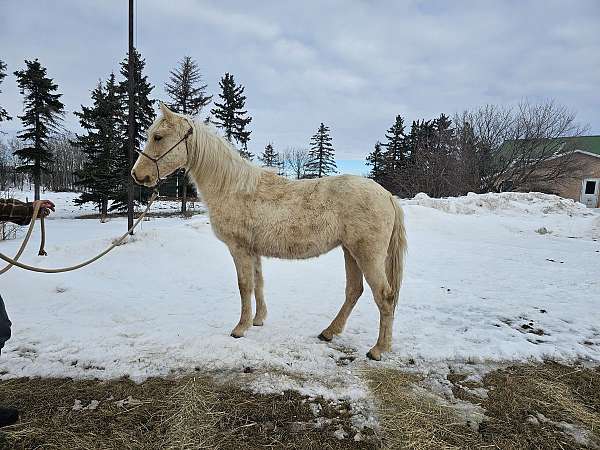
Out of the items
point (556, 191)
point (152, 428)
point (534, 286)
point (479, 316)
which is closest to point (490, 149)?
point (556, 191)

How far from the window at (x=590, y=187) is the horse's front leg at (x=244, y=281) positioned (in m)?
36.9

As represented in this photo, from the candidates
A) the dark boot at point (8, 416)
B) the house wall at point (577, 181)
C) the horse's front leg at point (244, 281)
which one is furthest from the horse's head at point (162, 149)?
the house wall at point (577, 181)

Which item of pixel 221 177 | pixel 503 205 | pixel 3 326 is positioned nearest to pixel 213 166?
pixel 221 177

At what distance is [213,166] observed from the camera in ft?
12.7

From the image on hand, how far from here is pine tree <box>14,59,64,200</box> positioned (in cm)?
2152

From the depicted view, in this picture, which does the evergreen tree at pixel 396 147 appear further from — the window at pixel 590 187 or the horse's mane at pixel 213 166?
the horse's mane at pixel 213 166

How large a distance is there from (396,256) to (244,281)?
1.80 metres

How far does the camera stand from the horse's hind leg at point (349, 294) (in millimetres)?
3885

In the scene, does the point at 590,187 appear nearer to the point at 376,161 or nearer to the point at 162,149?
the point at 376,161

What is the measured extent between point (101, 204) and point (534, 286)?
25.2m

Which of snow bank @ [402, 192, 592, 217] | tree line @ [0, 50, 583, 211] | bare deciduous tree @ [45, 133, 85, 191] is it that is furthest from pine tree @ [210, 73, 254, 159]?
bare deciduous tree @ [45, 133, 85, 191]

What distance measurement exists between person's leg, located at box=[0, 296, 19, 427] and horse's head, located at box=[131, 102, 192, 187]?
181 cm

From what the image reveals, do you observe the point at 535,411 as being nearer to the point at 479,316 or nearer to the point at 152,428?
the point at 479,316

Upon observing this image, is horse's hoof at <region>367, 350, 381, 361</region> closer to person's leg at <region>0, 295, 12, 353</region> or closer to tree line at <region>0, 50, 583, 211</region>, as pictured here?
person's leg at <region>0, 295, 12, 353</region>
